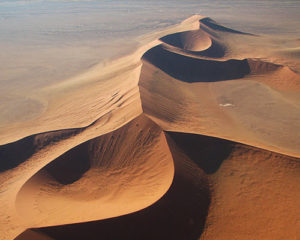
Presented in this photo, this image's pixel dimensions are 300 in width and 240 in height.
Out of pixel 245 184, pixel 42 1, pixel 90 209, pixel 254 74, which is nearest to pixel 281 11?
pixel 254 74

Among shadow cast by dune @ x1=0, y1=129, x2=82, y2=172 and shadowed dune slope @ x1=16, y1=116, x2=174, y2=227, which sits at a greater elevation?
shadowed dune slope @ x1=16, y1=116, x2=174, y2=227

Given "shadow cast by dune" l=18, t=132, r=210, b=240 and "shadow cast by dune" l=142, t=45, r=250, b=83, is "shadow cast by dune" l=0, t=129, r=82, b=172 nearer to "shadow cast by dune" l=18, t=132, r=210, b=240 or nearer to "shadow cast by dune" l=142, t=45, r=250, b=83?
"shadow cast by dune" l=18, t=132, r=210, b=240

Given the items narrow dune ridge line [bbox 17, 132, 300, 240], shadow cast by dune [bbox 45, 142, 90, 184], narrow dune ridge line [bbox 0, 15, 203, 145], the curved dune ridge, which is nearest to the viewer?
narrow dune ridge line [bbox 17, 132, 300, 240]

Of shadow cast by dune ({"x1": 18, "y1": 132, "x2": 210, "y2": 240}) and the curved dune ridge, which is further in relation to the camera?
the curved dune ridge

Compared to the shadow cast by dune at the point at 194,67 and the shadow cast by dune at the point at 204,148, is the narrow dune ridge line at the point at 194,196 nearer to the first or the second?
the shadow cast by dune at the point at 204,148

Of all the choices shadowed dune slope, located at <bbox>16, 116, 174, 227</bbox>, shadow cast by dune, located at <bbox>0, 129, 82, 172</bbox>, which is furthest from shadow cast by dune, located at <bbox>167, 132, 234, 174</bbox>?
shadow cast by dune, located at <bbox>0, 129, 82, 172</bbox>

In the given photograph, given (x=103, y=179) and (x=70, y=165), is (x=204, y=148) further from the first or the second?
(x=70, y=165)

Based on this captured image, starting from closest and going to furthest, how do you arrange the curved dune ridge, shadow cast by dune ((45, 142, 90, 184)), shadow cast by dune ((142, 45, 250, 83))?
1. the curved dune ridge
2. shadow cast by dune ((45, 142, 90, 184))
3. shadow cast by dune ((142, 45, 250, 83))
